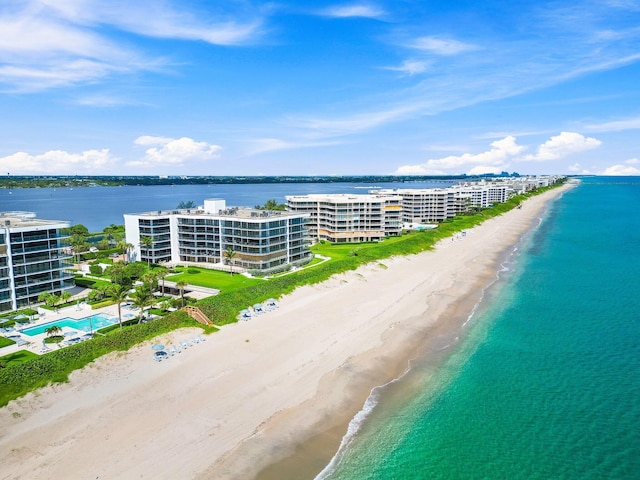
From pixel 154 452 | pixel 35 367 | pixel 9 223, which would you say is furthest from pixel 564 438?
pixel 9 223

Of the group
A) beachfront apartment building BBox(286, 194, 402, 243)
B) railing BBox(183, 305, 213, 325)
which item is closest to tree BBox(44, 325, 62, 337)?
railing BBox(183, 305, 213, 325)

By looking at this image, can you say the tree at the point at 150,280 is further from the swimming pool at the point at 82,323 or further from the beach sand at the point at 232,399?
the beach sand at the point at 232,399

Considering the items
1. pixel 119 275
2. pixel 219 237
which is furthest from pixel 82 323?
pixel 219 237

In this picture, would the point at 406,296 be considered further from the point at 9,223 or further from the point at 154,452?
the point at 9,223

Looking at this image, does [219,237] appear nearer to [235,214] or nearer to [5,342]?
[235,214]

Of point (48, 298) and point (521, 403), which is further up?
point (48, 298)

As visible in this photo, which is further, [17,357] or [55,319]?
[55,319]

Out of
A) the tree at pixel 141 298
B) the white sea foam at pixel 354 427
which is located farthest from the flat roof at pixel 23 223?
the white sea foam at pixel 354 427

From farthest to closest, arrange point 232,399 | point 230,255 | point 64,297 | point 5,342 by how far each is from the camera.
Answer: point 230,255
point 64,297
point 5,342
point 232,399
